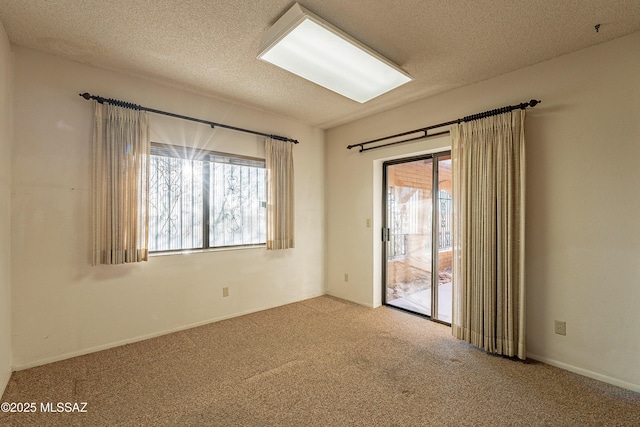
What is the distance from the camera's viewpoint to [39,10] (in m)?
1.99

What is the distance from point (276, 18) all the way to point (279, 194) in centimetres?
224

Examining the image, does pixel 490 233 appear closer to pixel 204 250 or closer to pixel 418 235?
pixel 418 235

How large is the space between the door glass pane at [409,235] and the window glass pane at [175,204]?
2525 millimetres

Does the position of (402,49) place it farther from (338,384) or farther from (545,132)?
(338,384)

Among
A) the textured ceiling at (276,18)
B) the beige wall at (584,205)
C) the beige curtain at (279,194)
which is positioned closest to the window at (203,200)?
the beige curtain at (279,194)

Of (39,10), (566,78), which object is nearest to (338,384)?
(566,78)

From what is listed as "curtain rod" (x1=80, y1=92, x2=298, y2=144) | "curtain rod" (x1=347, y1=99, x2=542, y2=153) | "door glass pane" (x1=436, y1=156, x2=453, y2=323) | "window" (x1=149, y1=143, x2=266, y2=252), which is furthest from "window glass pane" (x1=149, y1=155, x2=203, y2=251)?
"door glass pane" (x1=436, y1=156, x2=453, y2=323)

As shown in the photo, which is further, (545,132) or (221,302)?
(221,302)

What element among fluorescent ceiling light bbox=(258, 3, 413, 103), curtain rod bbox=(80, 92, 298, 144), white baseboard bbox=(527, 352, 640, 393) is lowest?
white baseboard bbox=(527, 352, 640, 393)

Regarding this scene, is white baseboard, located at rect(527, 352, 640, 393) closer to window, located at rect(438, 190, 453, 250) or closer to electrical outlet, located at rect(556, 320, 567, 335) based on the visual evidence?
electrical outlet, located at rect(556, 320, 567, 335)

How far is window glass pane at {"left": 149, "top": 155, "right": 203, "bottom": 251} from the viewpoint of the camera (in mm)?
3100

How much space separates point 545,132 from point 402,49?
1.47m

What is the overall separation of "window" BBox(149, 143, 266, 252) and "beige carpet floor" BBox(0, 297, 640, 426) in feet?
3.61

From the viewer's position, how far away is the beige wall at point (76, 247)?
7.93 feet
